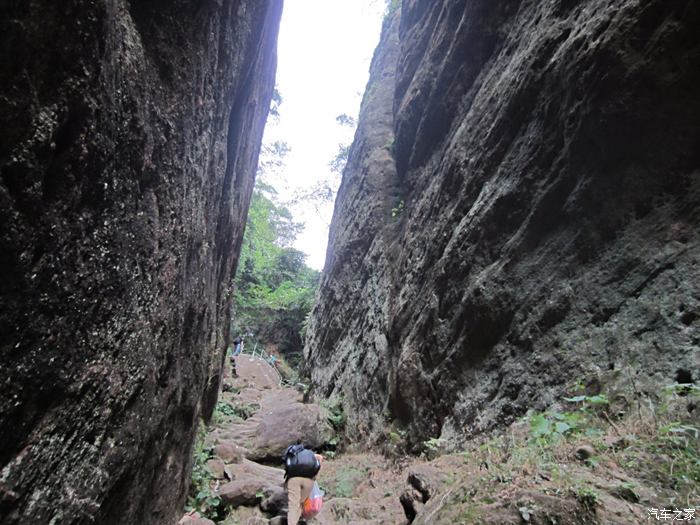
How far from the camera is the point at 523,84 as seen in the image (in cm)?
680

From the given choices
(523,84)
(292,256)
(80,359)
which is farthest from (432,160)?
(292,256)

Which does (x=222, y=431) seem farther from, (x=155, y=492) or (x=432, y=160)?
(x=432, y=160)

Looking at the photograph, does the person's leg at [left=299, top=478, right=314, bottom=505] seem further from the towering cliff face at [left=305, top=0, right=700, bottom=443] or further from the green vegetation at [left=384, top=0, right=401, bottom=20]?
the green vegetation at [left=384, top=0, right=401, bottom=20]

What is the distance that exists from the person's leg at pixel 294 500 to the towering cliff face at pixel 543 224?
2.43 meters

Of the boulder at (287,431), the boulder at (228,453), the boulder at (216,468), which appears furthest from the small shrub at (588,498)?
the boulder at (287,431)

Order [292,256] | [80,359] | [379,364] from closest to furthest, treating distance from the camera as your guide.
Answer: [80,359] → [379,364] → [292,256]

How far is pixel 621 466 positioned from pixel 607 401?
3.40ft

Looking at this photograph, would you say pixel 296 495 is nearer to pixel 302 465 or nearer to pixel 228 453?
pixel 302 465

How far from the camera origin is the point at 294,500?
5516 millimetres

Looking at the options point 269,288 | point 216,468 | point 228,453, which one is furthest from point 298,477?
point 269,288

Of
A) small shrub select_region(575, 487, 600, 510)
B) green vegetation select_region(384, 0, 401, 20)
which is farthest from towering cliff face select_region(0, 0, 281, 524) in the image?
green vegetation select_region(384, 0, 401, 20)

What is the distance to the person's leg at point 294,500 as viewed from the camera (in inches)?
211

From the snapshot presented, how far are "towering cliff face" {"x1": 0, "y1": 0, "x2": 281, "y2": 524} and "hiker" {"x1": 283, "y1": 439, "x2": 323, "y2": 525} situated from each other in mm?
1459

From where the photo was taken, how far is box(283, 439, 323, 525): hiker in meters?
5.50
